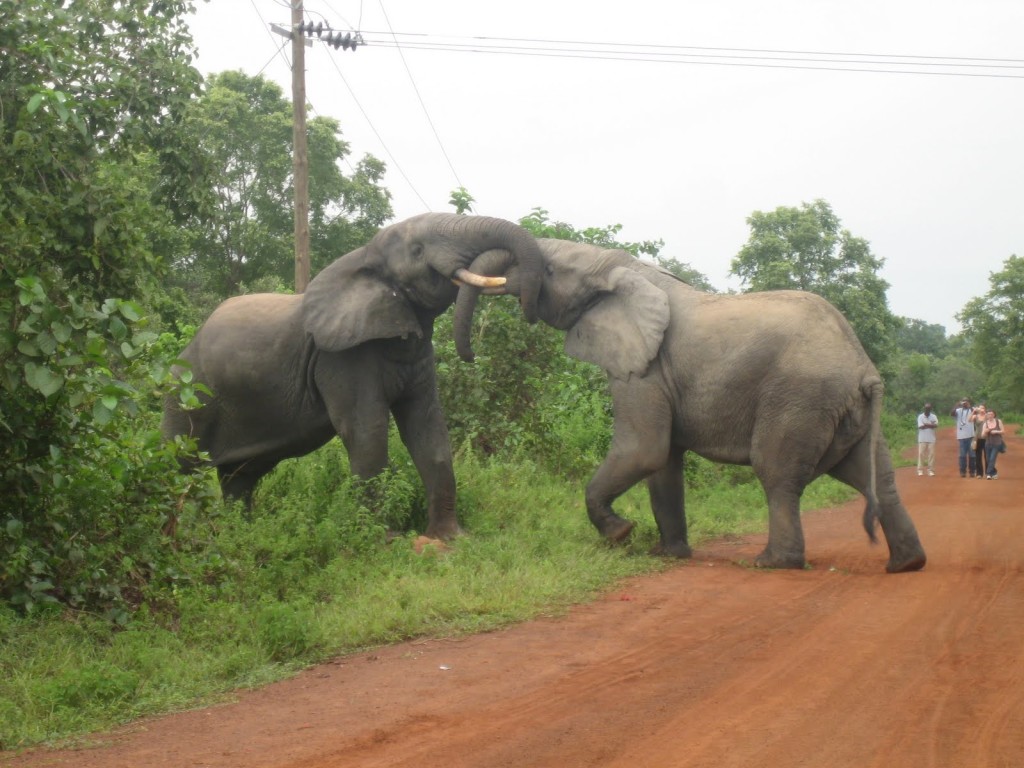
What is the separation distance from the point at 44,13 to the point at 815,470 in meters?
6.29

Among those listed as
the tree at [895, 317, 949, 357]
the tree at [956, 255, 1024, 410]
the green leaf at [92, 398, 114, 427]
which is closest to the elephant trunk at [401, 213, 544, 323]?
the green leaf at [92, 398, 114, 427]

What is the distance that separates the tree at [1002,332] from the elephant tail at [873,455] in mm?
42134

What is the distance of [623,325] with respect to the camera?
10.2 meters

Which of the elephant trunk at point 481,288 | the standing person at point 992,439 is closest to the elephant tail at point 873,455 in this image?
the elephant trunk at point 481,288

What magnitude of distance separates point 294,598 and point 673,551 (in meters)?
3.71

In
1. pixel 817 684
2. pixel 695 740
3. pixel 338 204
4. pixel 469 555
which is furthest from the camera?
pixel 338 204

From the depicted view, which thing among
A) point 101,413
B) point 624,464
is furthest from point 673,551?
point 101,413

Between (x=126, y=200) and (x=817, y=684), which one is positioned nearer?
(x=817, y=684)

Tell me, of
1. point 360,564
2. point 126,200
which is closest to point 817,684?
point 360,564

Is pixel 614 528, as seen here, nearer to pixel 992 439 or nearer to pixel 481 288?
pixel 481 288

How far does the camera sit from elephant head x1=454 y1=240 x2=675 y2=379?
391 inches

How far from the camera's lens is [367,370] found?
9.86 m

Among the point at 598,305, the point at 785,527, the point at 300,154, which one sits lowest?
the point at 785,527

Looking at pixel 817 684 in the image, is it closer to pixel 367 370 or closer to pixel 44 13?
pixel 367 370
